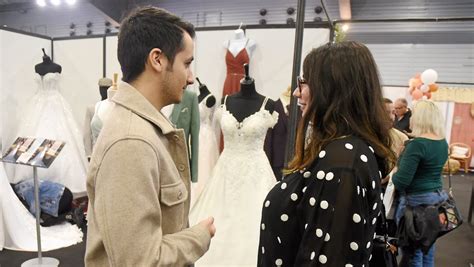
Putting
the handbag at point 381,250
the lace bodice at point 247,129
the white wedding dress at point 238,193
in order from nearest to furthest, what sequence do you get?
the handbag at point 381,250, the white wedding dress at point 238,193, the lace bodice at point 247,129

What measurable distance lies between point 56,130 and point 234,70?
84.3 inches

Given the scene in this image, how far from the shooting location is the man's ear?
0.91 m

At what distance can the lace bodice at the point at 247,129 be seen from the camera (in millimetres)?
2795

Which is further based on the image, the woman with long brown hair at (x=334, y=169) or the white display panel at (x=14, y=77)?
the white display panel at (x=14, y=77)

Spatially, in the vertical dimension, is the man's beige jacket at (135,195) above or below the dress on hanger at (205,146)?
above

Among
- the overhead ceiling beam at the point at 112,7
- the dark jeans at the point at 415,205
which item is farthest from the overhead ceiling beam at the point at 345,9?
the dark jeans at the point at 415,205

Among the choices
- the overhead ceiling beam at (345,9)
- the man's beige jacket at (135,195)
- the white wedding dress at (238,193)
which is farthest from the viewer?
the overhead ceiling beam at (345,9)

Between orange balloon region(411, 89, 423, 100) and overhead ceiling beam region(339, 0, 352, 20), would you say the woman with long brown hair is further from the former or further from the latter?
overhead ceiling beam region(339, 0, 352, 20)

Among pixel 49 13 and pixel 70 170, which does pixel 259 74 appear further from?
pixel 49 13

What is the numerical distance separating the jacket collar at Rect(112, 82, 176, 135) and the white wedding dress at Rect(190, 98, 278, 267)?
188 centimetres

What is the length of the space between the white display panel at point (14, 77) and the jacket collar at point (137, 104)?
359 centimetres

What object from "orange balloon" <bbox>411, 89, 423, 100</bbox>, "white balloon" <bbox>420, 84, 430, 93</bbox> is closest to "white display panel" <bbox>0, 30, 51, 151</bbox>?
"orange balloon" <bbox>411, 89, 423, 100</bbox>

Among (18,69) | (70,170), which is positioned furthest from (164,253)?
(18,69)

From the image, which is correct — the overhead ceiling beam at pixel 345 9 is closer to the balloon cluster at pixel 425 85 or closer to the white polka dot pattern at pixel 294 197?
the balloon cluster at pixel 425 85
